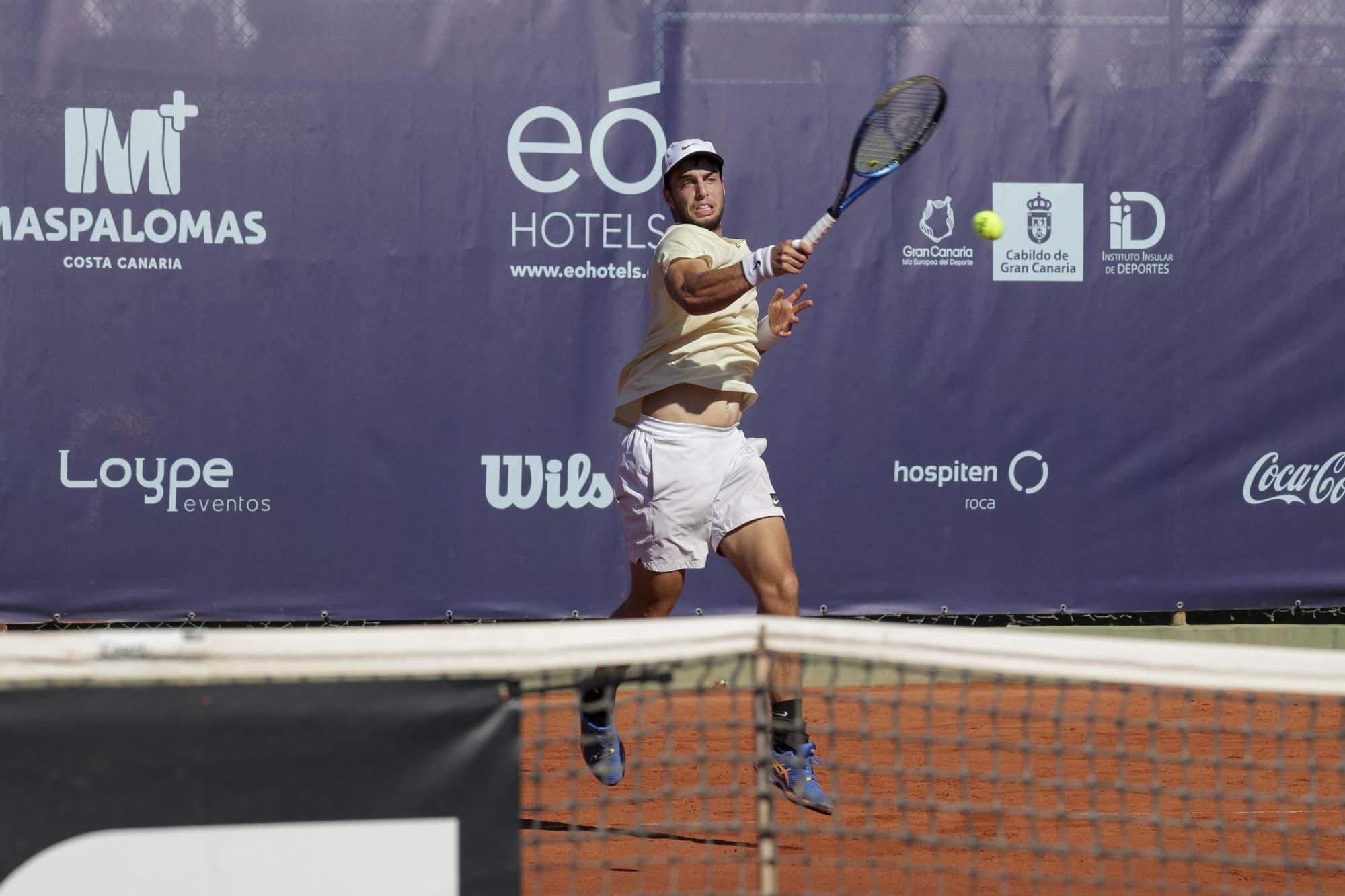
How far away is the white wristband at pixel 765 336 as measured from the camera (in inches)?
156

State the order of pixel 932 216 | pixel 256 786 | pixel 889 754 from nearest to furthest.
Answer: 1. pixel 256 786
2. pixel 889 754
3. pixel 932 216

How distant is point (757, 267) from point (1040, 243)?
2.37 metres

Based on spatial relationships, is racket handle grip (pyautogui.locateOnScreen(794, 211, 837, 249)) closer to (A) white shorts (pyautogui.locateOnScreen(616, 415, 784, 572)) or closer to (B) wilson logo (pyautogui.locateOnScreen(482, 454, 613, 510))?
(A) white shorts (pyautogui.locateOnScreen(616, 415, 784, 572))

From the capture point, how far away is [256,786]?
6.31ft

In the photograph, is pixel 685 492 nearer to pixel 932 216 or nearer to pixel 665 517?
pixel 665 517

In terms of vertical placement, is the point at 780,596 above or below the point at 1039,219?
below

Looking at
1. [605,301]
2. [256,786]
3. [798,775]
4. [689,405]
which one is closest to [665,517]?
[689,405]

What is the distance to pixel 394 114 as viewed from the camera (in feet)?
17.3

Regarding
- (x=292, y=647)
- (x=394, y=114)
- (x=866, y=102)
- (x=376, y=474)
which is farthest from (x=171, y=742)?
(x=866, y=102)

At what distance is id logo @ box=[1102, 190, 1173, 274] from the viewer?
217 inches

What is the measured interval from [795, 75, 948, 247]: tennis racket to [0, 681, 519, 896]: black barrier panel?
2.23 metres

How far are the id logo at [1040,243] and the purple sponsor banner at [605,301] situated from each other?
0.04ft

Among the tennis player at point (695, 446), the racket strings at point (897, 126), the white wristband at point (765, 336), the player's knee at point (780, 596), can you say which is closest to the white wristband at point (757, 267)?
the tennis player at point (695, 446)

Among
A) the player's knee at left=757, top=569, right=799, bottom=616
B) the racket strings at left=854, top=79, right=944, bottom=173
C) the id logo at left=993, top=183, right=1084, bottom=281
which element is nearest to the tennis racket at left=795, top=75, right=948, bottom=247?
the racket strings at left=854, top=79, right=944, bottom=173
